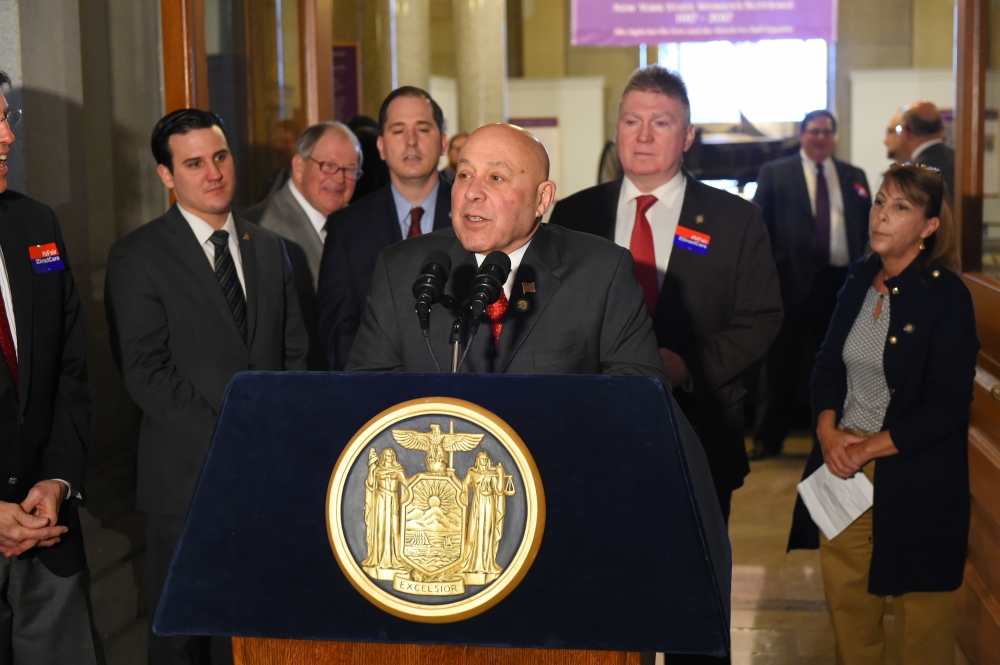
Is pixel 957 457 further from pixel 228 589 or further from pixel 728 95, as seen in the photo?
pixel 728 95

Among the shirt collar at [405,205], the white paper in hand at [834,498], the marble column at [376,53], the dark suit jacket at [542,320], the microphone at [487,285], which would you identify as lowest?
the white paper in hand at [834,498]

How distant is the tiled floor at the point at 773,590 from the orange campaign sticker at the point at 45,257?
2476mm

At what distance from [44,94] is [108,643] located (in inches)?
62.0

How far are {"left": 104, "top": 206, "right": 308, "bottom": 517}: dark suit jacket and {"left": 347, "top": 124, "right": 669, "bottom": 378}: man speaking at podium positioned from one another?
0.86 metres

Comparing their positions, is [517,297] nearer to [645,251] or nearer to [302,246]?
[645,251]

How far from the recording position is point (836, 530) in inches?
123

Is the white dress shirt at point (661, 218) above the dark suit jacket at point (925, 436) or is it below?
above

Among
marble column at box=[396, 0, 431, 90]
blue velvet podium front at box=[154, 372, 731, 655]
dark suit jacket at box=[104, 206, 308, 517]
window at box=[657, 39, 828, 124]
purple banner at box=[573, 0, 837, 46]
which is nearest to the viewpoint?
blue velvet podium front at box=[154, 372, 731, 655]

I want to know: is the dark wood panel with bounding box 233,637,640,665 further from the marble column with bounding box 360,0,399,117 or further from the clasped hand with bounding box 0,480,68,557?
the marble column with bounding box 360,0,399,117

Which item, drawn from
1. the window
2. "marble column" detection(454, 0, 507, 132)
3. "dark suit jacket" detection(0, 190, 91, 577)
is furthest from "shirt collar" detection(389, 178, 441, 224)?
the window

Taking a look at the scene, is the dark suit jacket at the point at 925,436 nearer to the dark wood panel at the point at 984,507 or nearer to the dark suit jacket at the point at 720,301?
the dark suit jacket at the point at 720,301

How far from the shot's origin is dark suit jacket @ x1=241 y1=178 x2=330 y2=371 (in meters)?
4.02

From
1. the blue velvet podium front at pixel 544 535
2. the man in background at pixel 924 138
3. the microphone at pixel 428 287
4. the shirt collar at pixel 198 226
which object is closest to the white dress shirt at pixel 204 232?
the shirt collar at pixel 198 226

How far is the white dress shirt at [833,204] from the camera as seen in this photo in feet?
21.2
